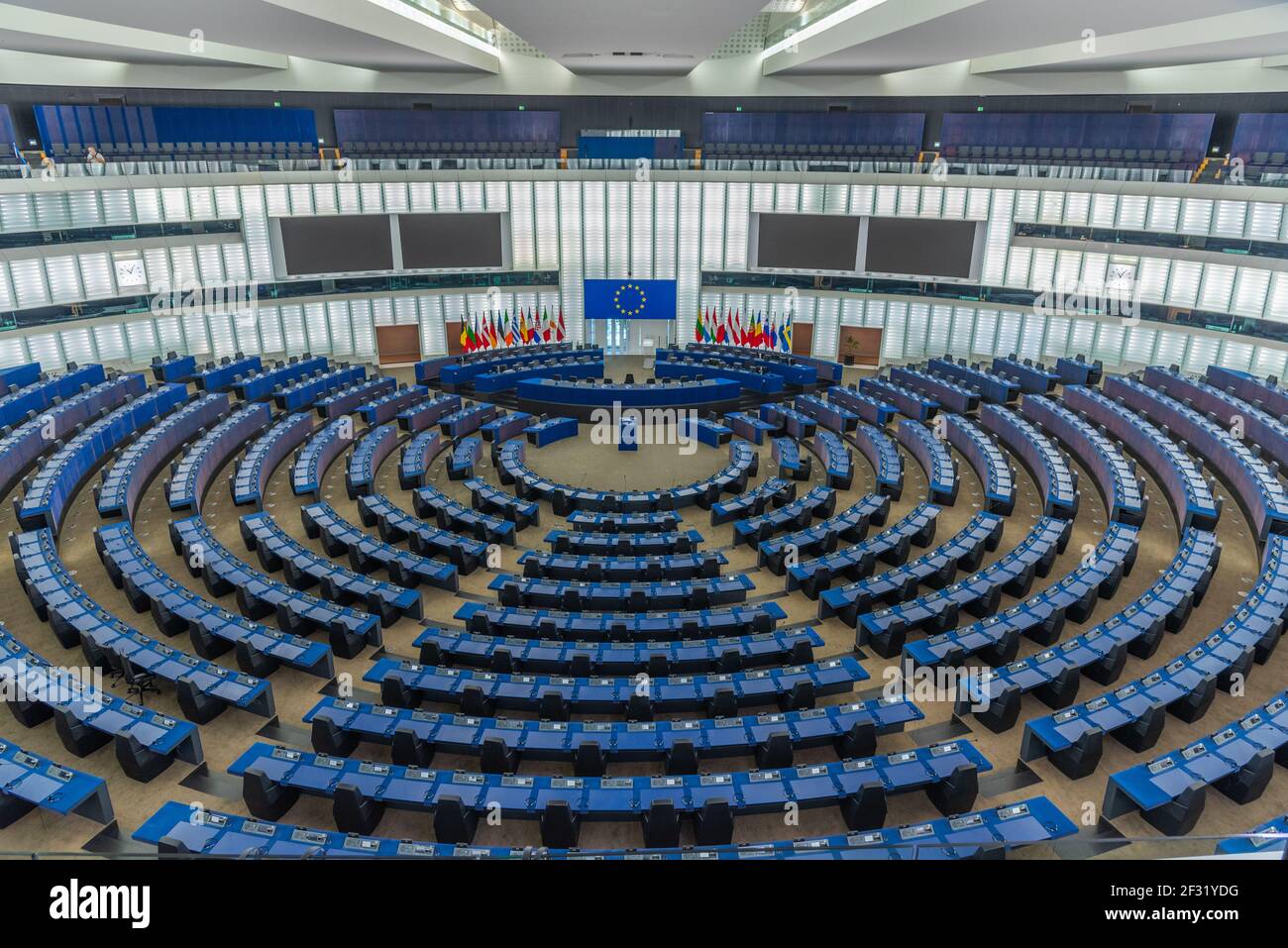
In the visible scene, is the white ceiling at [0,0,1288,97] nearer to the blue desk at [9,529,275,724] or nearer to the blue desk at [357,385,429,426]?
the blue desk at [357,385,429,426]

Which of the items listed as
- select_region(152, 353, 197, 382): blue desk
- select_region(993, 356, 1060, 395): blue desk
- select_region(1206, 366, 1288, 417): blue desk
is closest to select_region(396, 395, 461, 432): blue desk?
select_region(152, 353, 197, 382): blue desk

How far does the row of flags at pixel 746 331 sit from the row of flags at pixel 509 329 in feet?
22.9

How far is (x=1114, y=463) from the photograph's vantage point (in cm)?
2166

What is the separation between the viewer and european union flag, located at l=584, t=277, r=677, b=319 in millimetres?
37250

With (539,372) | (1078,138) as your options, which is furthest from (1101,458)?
(1078,138)

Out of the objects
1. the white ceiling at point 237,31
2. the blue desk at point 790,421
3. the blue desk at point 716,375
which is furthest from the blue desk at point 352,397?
the blue desk at point 790,421

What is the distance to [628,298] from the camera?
123 feet

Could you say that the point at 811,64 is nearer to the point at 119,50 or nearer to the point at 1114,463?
the point at 1114,463

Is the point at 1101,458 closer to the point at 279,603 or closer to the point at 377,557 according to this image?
the point at 377,557

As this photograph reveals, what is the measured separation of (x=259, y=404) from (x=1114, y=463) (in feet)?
88.9

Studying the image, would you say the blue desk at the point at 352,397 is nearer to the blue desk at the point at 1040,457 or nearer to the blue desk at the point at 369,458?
the blue desk at the point at 369,458

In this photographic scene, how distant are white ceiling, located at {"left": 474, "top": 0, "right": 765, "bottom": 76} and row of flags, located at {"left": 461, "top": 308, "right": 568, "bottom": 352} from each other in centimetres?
1137
